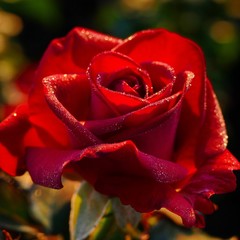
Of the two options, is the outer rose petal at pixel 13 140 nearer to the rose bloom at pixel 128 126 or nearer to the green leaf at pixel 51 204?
the rose bloom at pixel 128 126

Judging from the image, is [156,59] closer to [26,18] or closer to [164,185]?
[164,185]

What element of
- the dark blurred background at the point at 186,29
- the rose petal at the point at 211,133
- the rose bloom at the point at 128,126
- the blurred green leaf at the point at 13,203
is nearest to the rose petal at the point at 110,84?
the rose bloom at the point at 128,126

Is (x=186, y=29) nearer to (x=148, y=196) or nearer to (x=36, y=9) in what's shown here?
(x=36, y=9)

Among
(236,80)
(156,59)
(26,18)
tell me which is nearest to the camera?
(156,59)

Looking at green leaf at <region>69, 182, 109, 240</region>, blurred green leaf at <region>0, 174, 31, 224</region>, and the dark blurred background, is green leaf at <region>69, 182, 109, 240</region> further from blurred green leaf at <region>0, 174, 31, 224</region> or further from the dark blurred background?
the dark blurred background

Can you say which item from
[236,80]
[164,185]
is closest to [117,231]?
[164,185]
